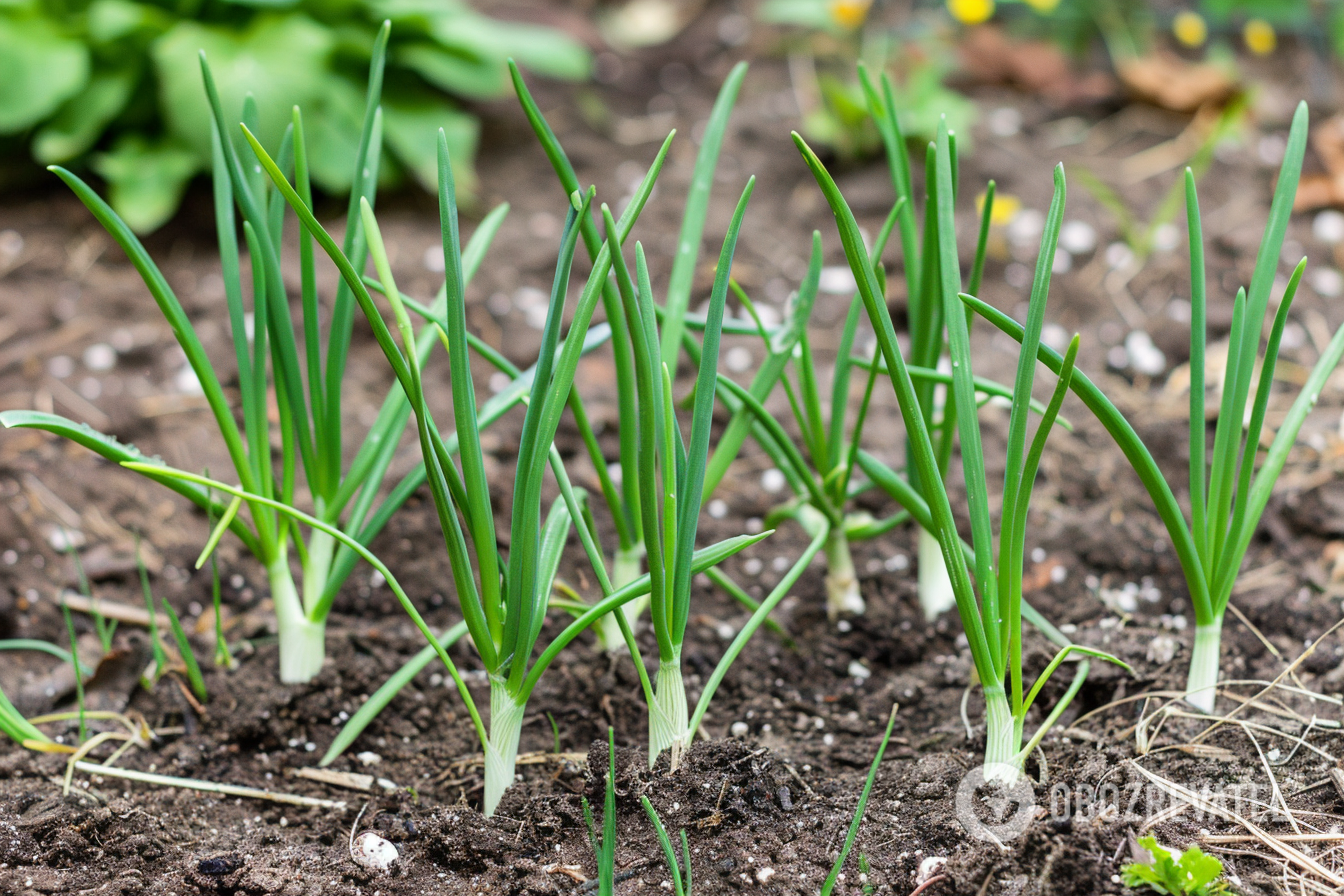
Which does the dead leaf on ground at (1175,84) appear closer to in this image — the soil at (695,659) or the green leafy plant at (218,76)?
the soil at (695,659)

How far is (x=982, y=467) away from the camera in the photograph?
103 cm

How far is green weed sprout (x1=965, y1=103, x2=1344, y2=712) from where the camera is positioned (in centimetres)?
108

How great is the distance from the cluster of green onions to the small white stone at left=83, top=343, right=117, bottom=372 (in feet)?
3.08

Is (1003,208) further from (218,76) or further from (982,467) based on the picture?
A: (218,76)

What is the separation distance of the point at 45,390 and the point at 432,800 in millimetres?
1307

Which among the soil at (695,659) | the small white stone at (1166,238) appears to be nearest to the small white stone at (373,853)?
the soil at (695,659)

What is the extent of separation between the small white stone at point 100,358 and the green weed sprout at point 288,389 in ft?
3.03

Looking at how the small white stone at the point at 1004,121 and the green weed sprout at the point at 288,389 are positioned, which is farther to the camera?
the small white stone at the point at 1004,121

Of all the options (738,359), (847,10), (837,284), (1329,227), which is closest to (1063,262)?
(837,284)

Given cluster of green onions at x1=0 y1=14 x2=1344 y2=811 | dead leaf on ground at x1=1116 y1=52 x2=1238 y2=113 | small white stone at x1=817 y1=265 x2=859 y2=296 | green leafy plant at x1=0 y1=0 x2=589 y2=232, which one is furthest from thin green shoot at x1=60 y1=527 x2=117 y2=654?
dead leaf on ground at x1=1116 y1=52 x2=1238 y2=113

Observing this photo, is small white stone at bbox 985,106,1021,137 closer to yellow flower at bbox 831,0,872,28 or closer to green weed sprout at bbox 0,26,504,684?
yellow flower at bbox 831,0,872,28

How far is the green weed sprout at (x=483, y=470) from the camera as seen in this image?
3.24 ft

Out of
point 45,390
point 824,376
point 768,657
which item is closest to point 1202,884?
point 768,657

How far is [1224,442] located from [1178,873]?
47 cm
